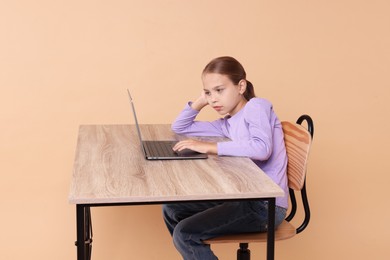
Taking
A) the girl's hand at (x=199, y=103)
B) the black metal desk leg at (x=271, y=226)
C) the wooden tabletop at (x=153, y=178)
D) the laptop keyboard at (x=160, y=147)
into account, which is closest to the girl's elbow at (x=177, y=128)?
the girl's hand at (x=199, y=103)

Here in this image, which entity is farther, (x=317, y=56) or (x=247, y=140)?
(x=317, y=56)

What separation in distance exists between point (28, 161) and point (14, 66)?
0.47 metres

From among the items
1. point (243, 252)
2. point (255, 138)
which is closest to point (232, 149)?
point (255, 138)

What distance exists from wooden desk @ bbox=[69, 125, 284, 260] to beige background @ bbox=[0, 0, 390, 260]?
0.91m

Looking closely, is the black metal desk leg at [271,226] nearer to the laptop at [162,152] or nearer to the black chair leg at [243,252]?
the laptop at [162,152]

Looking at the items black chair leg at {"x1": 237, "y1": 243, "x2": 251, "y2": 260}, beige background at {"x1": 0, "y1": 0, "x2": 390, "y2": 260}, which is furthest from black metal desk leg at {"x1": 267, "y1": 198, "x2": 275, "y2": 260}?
beige background at {"x1": 0, "y1": 0, "x2": 390, "y2": 260}

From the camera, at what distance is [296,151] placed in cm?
239

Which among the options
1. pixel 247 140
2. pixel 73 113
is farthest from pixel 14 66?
pixel 247 140

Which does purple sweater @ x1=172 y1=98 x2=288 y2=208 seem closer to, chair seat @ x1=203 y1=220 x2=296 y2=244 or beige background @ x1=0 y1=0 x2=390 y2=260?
chair seat @ x1=203 y1=220 x2=296 y2=244

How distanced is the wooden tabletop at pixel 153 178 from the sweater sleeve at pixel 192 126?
342 millimetres

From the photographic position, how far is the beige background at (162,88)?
3.21 meters

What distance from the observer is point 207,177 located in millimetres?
1938

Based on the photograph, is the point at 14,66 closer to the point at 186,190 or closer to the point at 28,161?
the point at 28,161

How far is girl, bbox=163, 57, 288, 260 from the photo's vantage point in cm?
222
